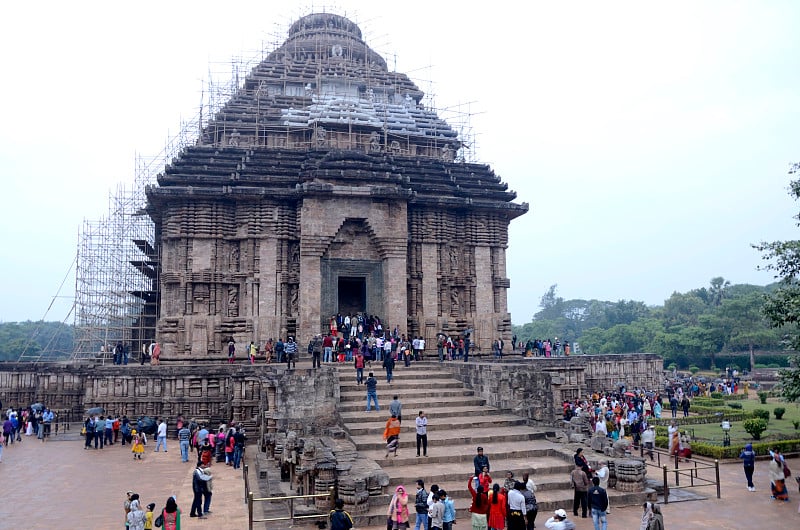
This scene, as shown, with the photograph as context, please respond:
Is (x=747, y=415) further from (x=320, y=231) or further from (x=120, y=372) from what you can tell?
(x=120, y=372)

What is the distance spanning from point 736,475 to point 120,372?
17.7 metres

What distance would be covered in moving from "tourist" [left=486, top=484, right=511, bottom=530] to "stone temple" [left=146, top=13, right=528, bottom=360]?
13.5 metres

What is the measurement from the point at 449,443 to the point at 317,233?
11.2 meters

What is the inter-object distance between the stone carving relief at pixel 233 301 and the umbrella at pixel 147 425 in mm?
4911

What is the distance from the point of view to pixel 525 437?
1393cm

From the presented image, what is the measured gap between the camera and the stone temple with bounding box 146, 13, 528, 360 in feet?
73.4

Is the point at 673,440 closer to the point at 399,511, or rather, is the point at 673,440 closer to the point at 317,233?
the point at 399,511

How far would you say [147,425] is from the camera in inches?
739

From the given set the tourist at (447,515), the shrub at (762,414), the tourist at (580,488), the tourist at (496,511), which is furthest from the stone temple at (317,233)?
the tourist at (496,511)

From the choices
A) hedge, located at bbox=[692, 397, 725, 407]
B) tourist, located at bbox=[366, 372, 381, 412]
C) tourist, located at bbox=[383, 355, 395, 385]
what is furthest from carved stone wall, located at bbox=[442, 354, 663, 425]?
hedge, located at bbox=[692, 397, 725, 407]

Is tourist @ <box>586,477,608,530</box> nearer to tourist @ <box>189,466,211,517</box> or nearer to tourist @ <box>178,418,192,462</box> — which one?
tourist @ <box>189,466,211,517</box>

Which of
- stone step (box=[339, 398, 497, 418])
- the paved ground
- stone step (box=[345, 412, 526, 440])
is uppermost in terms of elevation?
stone step (box=[339, 398, 497, 418])

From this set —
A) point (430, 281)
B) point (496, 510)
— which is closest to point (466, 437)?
point (496, 510)

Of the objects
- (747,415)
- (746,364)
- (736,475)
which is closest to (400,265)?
(736,475)
